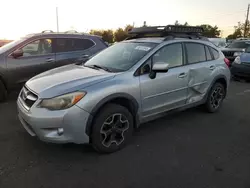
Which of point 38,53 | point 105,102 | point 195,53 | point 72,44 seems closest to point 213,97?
point 195,53

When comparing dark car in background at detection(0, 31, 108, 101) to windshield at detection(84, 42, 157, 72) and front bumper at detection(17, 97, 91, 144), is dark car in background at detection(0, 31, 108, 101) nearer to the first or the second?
windshield at detection(84, 42, 157, 72)

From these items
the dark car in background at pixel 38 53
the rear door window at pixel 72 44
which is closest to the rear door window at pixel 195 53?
the dark car in background at pixel 38 53

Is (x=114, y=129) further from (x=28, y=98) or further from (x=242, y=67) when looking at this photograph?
(x=242, y=67)

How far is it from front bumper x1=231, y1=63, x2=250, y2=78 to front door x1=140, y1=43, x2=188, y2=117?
6134 millimetres

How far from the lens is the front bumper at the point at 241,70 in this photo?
9.49 m

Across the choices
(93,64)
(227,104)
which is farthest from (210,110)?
(93,64)

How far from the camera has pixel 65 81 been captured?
346 centimetres

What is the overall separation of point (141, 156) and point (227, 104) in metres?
3.66

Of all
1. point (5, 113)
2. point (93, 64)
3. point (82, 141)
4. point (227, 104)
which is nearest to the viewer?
point (82, 141)

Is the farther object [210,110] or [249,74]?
[249,74]

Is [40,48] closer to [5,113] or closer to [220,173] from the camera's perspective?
[5,113]

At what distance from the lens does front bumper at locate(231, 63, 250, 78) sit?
949cm

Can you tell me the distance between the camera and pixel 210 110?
5363 mm

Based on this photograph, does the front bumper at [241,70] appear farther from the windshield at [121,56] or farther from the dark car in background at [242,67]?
the windshield at [121,56]
